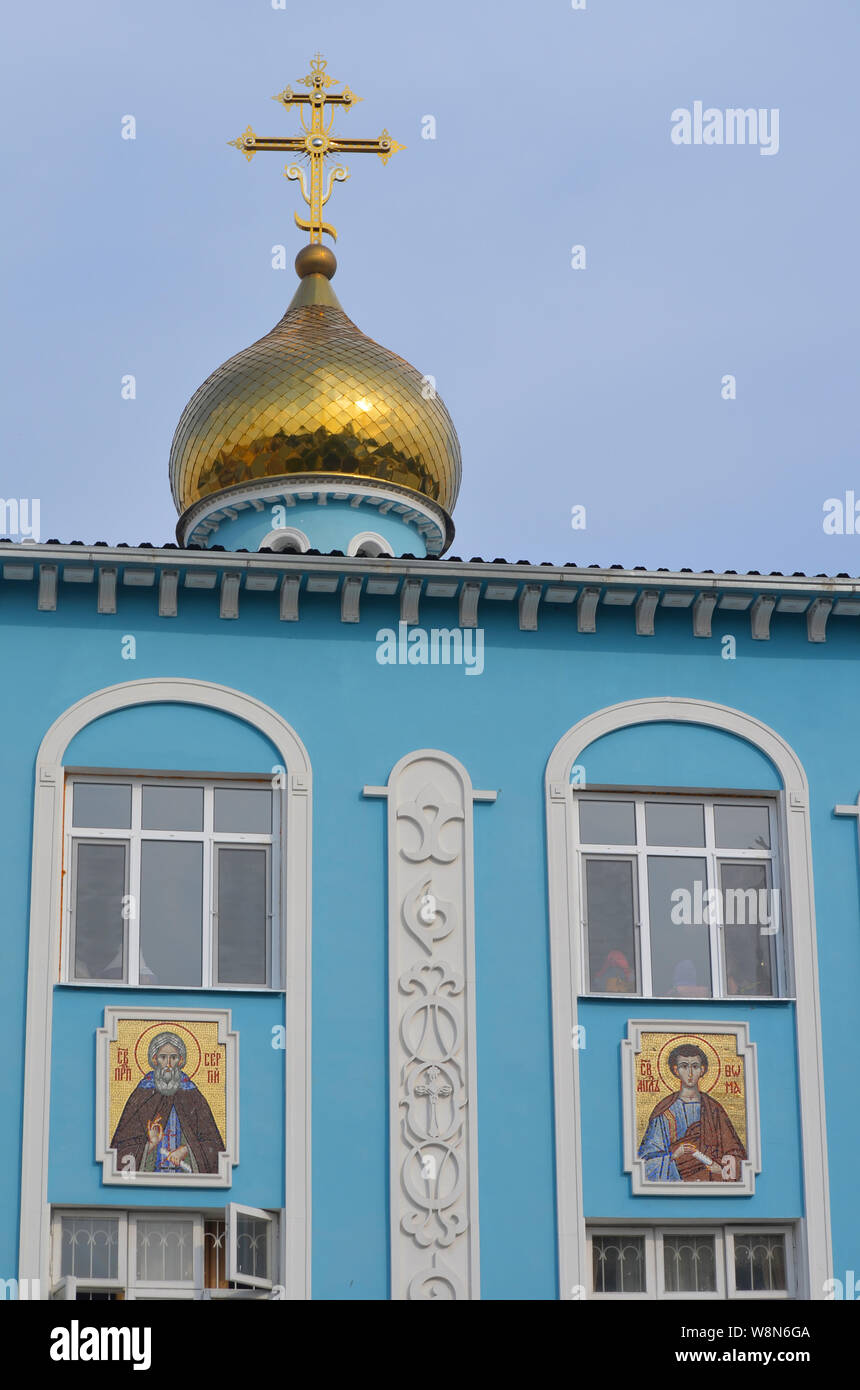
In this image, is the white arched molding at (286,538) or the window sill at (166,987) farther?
the white arched molding at (286,538)

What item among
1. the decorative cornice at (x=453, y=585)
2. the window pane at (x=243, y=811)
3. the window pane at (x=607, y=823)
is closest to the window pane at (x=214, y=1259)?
the window pane at (x=243, y=811)

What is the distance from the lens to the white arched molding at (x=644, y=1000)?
16.5 m

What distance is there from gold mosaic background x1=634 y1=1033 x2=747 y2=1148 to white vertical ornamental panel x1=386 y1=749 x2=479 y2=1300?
124 centimetres

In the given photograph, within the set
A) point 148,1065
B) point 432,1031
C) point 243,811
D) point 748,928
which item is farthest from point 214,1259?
point 748,928

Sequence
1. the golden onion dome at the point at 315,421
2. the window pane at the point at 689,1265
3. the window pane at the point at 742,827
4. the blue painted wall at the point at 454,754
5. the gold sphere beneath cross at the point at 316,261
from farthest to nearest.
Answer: the gold sphere beneath cross at the point at 316,261 < the golden onion dome at the point at 315,421 < the window pane at the point at 742,827 < the window pane at the point at 689,1265 < the blue painted wall at the point at 454,754

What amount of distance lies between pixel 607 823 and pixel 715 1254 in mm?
3317

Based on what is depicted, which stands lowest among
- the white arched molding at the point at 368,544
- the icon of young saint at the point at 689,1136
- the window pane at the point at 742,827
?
the icon of young saint at the point at 689,1136

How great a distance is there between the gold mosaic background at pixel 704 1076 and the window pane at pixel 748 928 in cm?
55

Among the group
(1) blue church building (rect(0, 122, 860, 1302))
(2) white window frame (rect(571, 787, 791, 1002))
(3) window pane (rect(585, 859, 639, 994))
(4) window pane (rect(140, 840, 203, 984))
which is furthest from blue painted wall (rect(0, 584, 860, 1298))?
(4) window pane (rect(140, 840, 203, 984))

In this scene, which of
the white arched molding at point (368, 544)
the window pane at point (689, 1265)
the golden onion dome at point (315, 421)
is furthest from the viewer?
the golden onion dome at point (315, 421)

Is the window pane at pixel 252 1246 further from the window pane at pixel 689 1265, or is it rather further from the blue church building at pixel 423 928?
the window pane at pixel 689 1265

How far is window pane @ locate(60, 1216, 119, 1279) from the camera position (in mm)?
16062

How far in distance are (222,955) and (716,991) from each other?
12.2 ft
